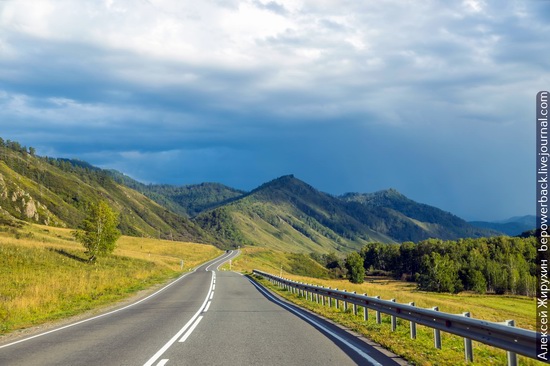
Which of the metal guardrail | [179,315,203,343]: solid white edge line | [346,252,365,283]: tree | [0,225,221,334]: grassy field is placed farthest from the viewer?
[346,252,365,283]: tree

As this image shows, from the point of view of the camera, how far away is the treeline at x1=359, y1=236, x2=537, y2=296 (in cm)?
9950

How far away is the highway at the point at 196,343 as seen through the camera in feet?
28.9

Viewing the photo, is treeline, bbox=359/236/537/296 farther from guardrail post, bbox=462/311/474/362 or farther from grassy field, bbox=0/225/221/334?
guardrail post, bbox=462/311/474/362

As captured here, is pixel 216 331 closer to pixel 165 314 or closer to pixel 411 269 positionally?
pixel 165 314

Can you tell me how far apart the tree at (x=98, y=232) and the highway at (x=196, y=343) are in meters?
39.4

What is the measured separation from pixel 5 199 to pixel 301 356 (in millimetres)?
177783

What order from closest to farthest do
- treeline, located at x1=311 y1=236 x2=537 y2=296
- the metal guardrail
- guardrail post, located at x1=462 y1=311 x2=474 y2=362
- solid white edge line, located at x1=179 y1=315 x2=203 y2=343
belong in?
1. the metal guardrail
2. guardrail post, located at x1=462 y1=311 x2=474 y2=362
3. solid white edge line, located at x1=179 y1=315 x2=203 y2=343
4. treeline, located at x1=311 y1=236 x2=537 y2=296

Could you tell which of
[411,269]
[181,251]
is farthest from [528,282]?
[181,251]

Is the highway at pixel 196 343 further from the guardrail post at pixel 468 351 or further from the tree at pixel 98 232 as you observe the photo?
the tree at pixel 98 232

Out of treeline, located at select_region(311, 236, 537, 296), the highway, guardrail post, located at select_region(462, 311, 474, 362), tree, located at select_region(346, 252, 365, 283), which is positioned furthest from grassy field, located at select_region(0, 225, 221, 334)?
tree, located at select_region(346, 252, 365, 283)

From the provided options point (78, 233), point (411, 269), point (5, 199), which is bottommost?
point (411, 269)

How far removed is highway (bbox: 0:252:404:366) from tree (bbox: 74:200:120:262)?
39365 millimetres

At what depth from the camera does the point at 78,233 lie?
5419 cm

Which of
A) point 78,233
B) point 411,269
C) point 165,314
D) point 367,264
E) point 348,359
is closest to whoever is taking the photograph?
point 348,359
